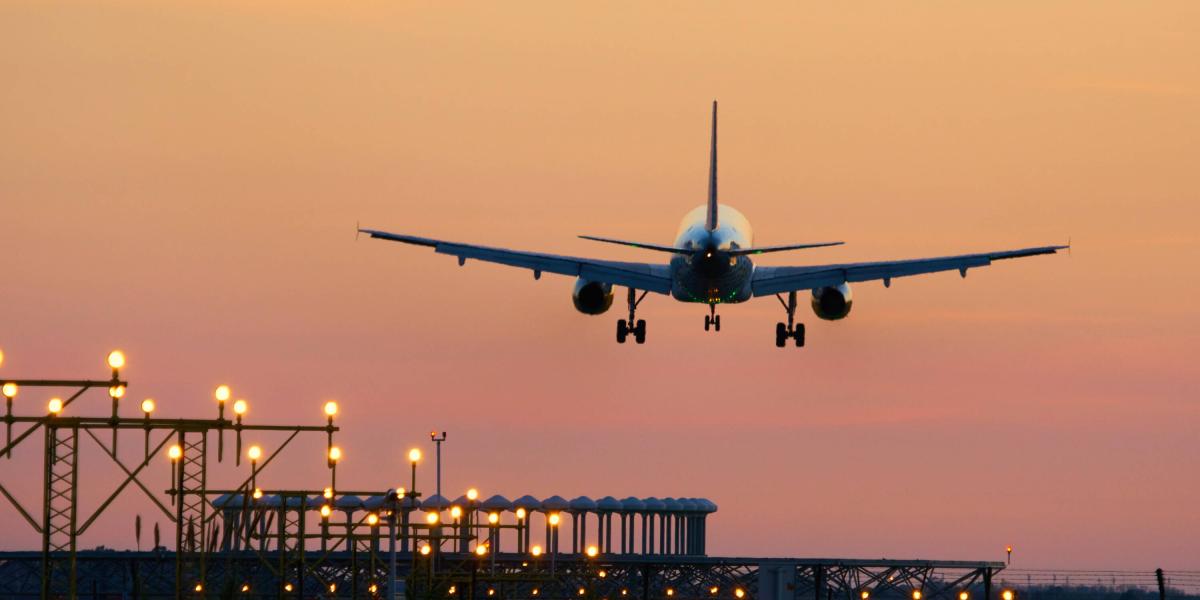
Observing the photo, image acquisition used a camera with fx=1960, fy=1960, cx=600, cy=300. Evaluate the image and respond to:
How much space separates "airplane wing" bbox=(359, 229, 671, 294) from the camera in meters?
94.2

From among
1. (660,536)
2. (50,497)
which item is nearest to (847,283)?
(50,497)

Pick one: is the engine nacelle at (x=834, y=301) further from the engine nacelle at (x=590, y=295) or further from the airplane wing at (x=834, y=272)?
the engine nacelle at (x=590, y=295)

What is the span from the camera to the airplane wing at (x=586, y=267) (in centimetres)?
9419

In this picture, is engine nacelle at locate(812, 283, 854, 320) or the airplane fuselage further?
engine nacelle at locate(812, 283, 854, 320)

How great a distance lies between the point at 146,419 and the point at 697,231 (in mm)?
31260

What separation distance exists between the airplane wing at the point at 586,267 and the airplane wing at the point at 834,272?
479 centimetres

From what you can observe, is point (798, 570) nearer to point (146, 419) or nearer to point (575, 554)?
point (575, 554)

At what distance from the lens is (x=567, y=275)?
317ft

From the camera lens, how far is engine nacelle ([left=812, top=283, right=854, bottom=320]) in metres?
96.7

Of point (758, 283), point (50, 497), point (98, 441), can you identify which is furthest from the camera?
point (758, 283)

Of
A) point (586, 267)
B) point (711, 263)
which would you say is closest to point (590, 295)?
point (586, 267)

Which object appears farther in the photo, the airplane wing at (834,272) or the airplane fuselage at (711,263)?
the airplane wing at (834,272)

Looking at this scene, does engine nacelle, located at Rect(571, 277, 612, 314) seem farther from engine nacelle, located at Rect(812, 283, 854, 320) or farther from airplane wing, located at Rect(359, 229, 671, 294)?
engine nacelle, located at Rect(812, 283, 854, 320)

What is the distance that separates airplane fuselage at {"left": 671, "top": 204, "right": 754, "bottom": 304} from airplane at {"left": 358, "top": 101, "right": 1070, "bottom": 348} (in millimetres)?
63
